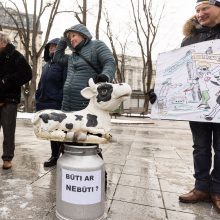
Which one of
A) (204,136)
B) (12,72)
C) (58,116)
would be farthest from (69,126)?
(12,72)

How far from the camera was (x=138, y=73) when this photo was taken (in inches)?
2451

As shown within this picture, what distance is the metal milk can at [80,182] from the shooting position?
2480 mm

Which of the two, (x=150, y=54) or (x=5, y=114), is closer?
(x=5, y=114)

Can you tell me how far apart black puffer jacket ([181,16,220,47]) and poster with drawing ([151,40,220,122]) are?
0.13 metres

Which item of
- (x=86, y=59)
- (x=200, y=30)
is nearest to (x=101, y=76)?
(x=86, y=59)

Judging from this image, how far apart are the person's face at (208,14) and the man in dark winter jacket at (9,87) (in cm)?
247

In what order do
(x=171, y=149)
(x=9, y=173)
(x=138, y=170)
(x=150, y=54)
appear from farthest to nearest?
(x=150, y=54) → (x=171, y=149) → (x=138, y=170) → (x=9, y=173)

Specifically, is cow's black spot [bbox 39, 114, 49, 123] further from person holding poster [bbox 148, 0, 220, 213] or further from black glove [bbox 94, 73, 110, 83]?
person holding poster [bbox 148, 0, 220, 213]

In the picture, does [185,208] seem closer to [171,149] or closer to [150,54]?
[171,149]

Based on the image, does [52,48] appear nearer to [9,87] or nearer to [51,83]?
[51,83]

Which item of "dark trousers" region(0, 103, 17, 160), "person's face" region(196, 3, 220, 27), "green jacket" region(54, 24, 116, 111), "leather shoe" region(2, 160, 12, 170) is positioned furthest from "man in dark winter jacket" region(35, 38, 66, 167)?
"person's face" region(196, 3, 220, 27)

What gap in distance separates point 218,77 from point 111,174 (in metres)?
2.15

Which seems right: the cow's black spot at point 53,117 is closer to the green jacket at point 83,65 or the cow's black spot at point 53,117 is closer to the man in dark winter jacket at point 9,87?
the green jacket at point 83,65

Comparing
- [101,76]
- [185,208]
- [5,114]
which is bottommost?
[185,208]
